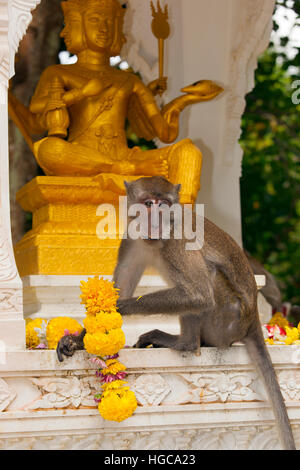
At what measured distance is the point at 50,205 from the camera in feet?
17.4

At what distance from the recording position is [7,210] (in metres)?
3.71

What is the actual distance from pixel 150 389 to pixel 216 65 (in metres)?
3.45

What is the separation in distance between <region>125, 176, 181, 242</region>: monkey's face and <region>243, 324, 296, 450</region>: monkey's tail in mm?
716

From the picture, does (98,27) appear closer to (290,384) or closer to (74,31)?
(74,31)

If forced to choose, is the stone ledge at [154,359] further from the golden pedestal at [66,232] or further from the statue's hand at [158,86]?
the statue's hand at [158,86]

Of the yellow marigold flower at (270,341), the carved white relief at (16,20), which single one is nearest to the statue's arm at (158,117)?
the yellow marigold flower at (270,341)

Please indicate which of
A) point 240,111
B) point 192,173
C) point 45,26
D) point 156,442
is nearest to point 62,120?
point 192,173

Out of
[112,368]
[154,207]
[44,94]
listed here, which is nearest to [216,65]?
[44,94]

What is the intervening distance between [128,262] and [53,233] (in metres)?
1.36

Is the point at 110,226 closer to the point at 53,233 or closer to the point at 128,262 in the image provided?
the point at 53,233

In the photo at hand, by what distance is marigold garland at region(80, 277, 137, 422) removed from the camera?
11.2ft

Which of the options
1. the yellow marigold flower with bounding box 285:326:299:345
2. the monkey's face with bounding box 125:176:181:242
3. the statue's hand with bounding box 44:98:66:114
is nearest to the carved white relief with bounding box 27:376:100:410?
the monkey's face with bounding box 125:176:181:242

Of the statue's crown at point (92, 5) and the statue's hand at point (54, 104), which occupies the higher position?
the statue's crown at point (92, 5)

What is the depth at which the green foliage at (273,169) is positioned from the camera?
950 centimetres
